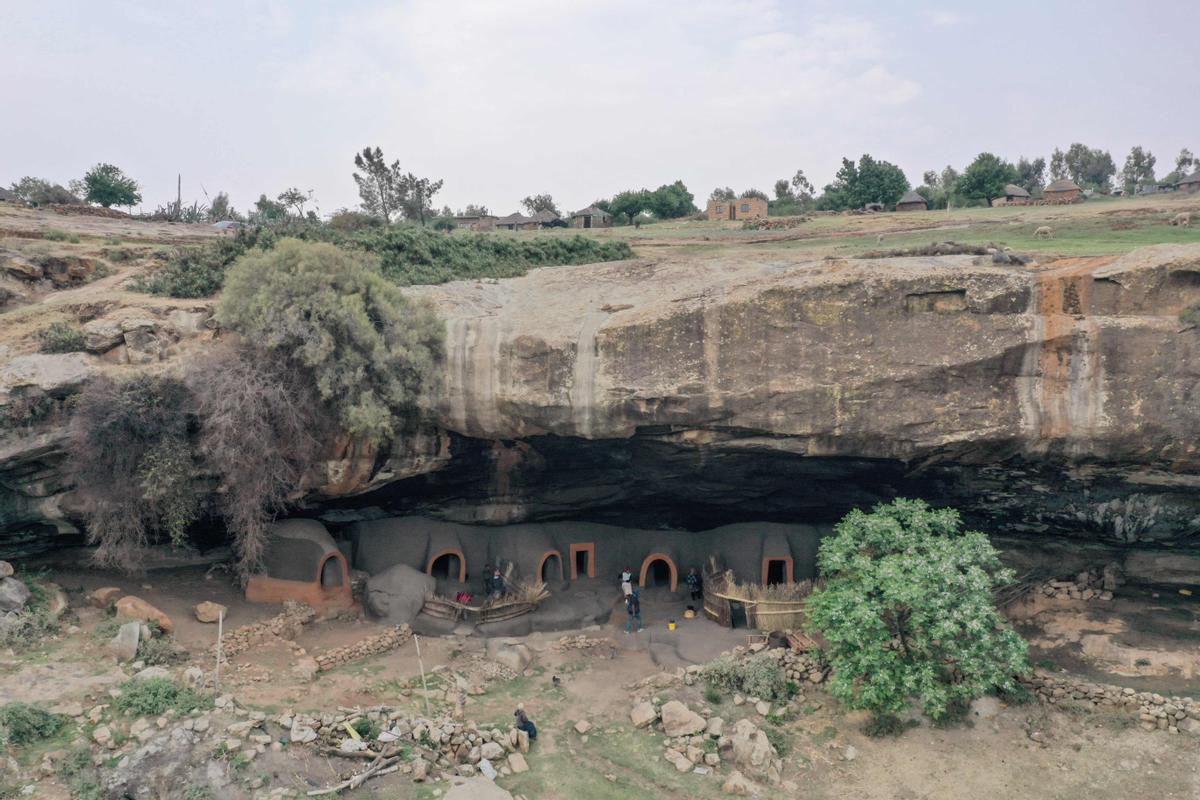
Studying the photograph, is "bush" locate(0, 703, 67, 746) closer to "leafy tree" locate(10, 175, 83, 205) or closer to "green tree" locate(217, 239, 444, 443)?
"green tree" locate(217, 239, 444, 443)

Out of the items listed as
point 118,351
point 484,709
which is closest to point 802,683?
point 484,709

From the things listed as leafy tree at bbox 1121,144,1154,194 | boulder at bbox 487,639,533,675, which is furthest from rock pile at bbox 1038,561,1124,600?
leafy tree at bbox 1121,144,1154,194

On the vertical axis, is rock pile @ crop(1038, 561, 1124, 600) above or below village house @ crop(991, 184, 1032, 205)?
below

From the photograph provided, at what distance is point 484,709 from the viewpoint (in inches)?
440

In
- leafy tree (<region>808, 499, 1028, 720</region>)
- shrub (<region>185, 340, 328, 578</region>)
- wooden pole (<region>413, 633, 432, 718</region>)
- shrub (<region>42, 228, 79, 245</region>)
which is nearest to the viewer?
leafy tree (<region>808, 499, 1028, 720</region>)

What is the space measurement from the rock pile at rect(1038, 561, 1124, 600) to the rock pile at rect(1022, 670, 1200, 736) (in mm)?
2939

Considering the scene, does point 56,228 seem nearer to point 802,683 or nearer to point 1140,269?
point 802,683

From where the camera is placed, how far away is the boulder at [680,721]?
10578 millimetres

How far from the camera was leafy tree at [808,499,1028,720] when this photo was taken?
10.1 metres

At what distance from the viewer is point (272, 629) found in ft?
41.9

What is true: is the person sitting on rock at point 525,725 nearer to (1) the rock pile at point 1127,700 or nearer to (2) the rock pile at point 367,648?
(2) the rock pile at point 367,648

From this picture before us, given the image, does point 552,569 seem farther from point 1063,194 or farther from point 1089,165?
point 1089,165

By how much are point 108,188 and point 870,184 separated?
30.8 meters

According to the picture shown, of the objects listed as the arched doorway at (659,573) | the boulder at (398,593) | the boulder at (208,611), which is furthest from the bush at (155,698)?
the arched doorway at (659,573)
